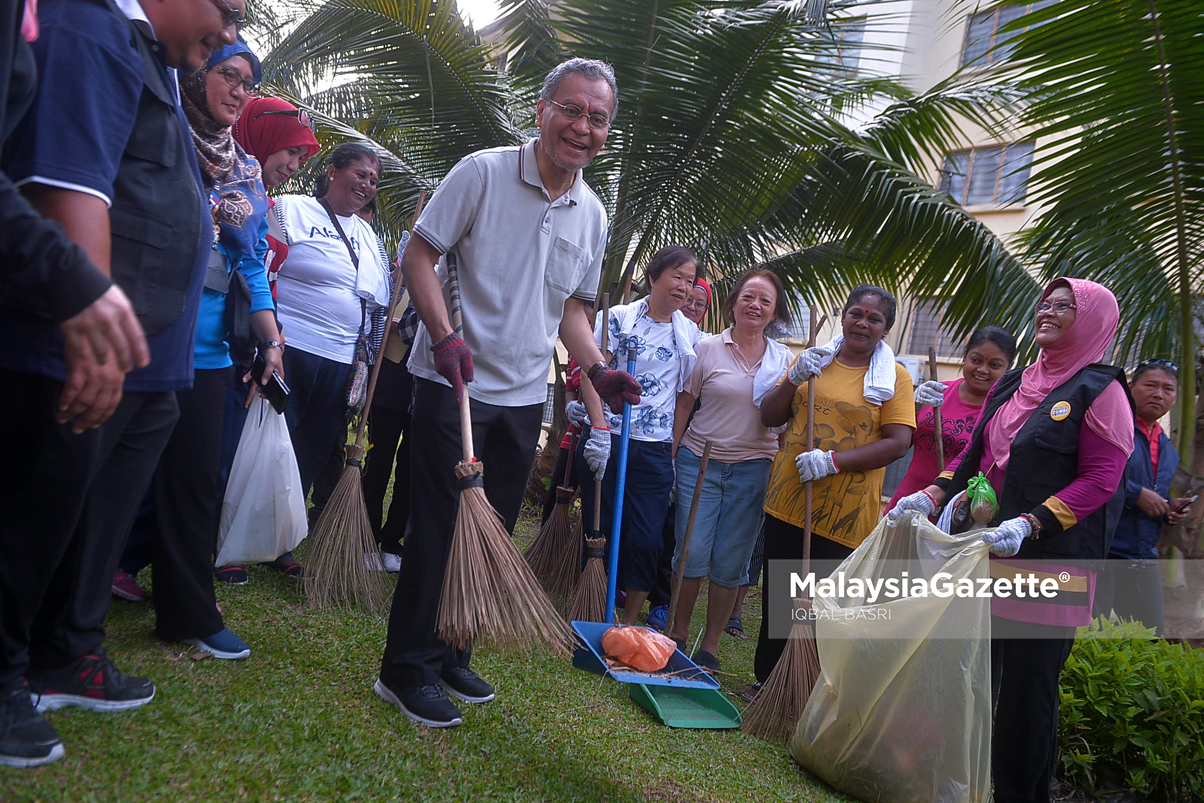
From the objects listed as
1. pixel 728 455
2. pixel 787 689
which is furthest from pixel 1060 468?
pixel 728 455

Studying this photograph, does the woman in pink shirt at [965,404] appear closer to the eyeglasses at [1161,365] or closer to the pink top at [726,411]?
the pink top at [726,411]

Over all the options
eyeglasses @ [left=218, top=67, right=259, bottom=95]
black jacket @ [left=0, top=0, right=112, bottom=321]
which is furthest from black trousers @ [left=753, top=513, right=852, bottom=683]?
black jacket @ [left=0, top=0, right=112, bottom=321]

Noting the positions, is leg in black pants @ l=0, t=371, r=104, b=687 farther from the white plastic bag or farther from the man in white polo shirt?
the white plastic bag

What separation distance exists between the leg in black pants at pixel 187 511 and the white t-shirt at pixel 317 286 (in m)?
1.15

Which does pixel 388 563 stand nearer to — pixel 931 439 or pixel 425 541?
pixel 425 541

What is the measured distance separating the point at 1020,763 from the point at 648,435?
2056 millimetres

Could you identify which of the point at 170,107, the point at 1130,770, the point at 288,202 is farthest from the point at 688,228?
the point at 170,107

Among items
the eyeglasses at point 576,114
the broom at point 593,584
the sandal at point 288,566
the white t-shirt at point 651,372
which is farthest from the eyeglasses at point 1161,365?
the sandal at point 288,566

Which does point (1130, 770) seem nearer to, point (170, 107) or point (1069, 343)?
point (1069, 343)

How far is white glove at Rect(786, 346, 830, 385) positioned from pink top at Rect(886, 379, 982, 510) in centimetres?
70

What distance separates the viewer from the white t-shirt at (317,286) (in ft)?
12.4

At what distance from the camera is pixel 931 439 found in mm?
4305

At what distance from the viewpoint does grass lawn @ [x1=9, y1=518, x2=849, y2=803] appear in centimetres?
194

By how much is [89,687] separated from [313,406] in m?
1.89
